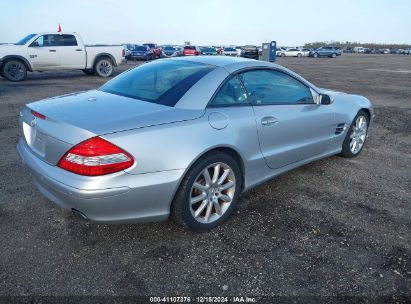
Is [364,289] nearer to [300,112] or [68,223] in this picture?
[300,112]

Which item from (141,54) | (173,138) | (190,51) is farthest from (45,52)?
(190,51)

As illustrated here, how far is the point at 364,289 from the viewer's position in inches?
93.7

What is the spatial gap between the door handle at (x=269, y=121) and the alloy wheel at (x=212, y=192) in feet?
2.00

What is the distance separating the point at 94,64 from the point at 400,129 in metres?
13.0

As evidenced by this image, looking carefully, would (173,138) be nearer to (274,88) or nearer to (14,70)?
(274,88)

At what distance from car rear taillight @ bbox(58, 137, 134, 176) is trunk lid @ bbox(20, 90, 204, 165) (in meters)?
0.06

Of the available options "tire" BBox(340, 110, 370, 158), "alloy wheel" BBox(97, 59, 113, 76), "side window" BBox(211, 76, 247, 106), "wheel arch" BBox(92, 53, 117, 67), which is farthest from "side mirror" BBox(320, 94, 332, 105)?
"alloy wheel" BBox(97, 59, 113, 76)

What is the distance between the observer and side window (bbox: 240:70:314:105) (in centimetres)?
341

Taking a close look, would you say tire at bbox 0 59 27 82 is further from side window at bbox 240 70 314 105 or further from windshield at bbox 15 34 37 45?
side window at bbox 240 70 314 105

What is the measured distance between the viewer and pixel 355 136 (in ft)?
16.4

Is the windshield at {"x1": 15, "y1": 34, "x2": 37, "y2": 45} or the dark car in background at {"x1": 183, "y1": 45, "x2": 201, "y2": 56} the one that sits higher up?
the dark car in background at {"x1": 183, "y1": 45, "x2": 201, "y2": 56}

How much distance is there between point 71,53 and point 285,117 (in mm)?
13353

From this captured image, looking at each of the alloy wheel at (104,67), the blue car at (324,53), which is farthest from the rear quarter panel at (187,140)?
the blue car at (324,53)

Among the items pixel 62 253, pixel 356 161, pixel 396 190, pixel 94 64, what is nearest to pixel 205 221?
pixel 62 253
